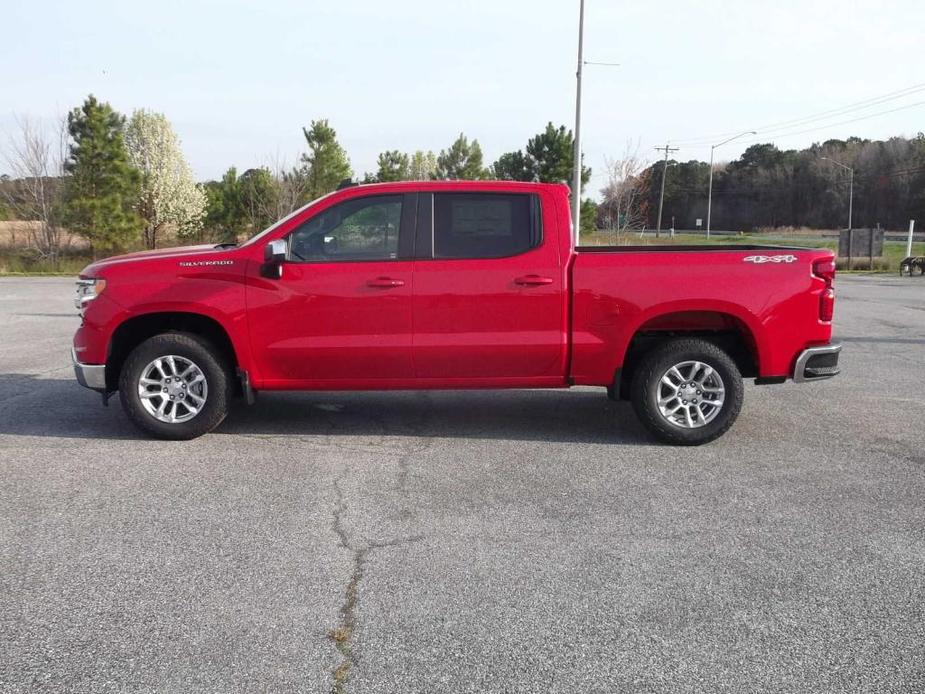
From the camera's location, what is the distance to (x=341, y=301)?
6.29 metres

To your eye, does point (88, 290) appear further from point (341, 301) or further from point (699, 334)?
point (699, 334)

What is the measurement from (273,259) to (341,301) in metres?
0.59

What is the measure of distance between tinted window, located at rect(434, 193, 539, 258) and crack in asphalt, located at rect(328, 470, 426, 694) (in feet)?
6.96

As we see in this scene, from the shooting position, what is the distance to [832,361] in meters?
6.43

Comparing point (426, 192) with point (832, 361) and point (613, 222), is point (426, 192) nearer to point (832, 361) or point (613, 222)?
point (832, 361)

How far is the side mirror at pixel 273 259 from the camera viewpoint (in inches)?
245

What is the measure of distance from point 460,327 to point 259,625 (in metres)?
3.24

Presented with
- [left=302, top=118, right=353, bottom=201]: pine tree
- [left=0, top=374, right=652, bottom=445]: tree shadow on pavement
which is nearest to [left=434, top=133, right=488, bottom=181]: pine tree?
[left=302, top=118, right=353, bottom=201]: pine tree

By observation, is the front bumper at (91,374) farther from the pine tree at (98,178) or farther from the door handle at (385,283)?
the pine tree at (98,178)

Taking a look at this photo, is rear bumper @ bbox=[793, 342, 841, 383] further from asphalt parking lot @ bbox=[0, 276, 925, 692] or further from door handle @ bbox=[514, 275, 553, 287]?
door handle @ bbox=[514, 275, 553, 287]

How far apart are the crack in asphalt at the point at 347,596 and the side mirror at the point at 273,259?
5.90ft

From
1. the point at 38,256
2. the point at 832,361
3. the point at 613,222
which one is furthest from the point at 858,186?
the point at 832,361

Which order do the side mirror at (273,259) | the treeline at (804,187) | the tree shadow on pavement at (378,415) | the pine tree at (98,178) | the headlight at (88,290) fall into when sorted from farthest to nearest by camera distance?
the treeline at (804,187) < the pine tree at (98,178) < the tree shadow on pavement at (378,415) < the headlight at (88,290) < the side mirror at (273,259)

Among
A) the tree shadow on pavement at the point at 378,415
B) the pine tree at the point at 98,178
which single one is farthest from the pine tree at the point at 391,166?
the tree shadow on pavement at the point at 378,415
